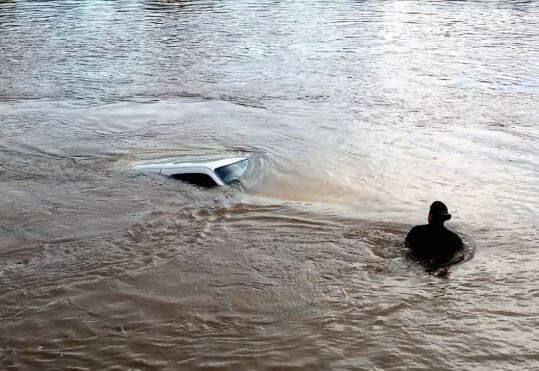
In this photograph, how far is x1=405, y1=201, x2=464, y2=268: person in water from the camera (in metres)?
7.08

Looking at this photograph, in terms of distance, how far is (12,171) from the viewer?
10.1 meters

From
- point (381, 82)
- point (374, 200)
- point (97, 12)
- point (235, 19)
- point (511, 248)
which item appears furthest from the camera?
point (97, 12)

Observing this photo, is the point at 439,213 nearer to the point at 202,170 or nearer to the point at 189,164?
the point at 202,170

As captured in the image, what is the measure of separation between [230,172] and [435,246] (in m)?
3.54

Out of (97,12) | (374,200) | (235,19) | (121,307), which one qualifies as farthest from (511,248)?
(97,12)

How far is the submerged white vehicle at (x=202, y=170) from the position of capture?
9375mm

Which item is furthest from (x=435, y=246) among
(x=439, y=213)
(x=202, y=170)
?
(x=202, y=170)

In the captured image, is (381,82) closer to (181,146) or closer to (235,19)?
(181,146)

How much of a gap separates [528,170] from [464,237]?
3.08 meters

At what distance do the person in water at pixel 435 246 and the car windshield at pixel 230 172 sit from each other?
3.12 m

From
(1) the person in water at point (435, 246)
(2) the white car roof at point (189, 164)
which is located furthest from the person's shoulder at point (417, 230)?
(2) the white car roof at point (189, 164)

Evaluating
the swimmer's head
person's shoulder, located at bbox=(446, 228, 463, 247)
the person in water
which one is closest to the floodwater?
the person in water

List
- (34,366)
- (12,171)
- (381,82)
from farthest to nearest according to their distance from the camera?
(381,82), (12,171), (34,366)

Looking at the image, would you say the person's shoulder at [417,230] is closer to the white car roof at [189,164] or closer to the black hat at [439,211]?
the black hat at [439,211]
